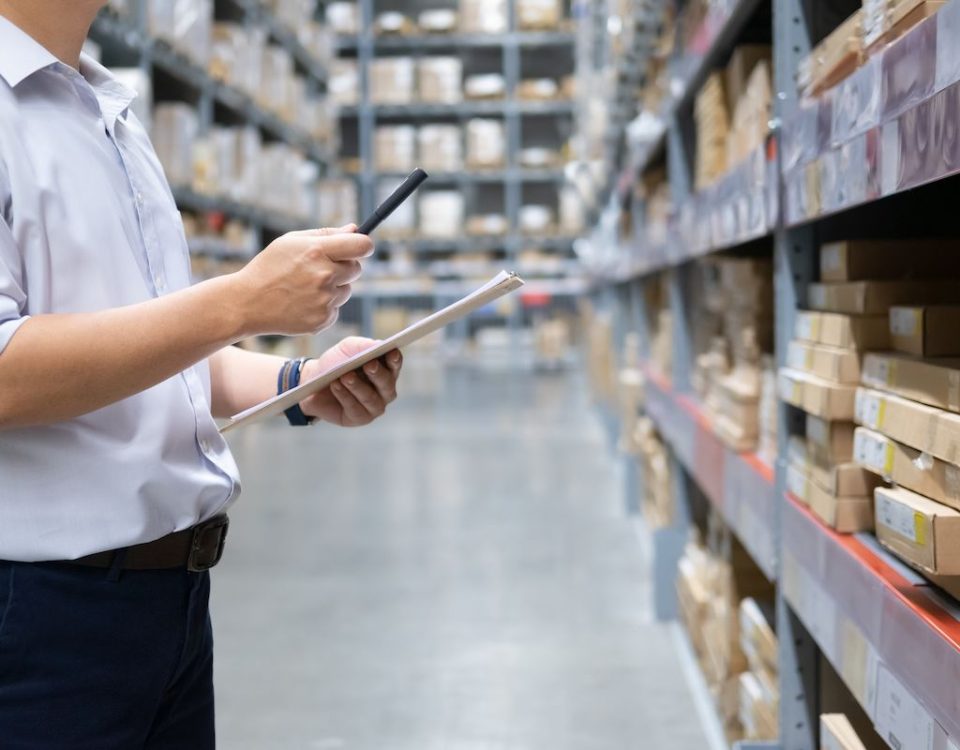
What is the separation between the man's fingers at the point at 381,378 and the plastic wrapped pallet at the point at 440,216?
1397 cm

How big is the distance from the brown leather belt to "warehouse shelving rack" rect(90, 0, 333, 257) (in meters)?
4.27

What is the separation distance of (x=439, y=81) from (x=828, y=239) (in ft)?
44.5

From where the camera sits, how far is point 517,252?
620 inches

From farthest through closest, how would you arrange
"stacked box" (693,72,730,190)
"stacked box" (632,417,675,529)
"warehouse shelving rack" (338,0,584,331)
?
"warehouse shelving rack" (338,0,584,331)
"stacked box" (632,417,675,529)
"stacked box" (693,72,730,190)

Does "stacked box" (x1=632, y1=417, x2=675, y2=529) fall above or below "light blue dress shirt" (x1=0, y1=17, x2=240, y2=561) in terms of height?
below

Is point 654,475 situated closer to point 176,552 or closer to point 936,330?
point 936,330

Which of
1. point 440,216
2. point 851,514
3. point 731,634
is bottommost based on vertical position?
point 731,634

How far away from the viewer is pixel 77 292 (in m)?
1.17

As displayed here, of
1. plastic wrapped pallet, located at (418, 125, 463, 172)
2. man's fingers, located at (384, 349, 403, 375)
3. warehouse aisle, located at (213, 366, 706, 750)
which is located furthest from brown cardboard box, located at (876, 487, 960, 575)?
plastic wrapped pallet, located at (418, 125, 463, 172)

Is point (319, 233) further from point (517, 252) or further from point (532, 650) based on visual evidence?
point (517, 252)

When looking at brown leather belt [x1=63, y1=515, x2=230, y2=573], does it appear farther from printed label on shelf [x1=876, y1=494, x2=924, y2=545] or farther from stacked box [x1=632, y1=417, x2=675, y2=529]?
stacked box [x1=632, y1=417, x2=675, y2=529]

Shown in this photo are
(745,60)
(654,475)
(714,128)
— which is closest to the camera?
(745,60)

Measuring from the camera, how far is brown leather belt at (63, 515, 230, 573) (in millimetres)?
1194

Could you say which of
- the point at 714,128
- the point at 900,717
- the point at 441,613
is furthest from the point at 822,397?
the point at 441,613
